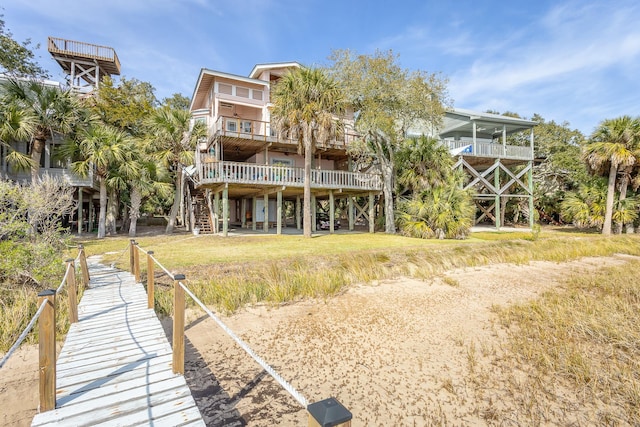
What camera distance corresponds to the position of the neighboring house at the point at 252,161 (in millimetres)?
17391

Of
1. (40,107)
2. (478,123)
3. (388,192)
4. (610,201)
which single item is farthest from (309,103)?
(610,201)

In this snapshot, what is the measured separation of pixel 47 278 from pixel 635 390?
404 inches

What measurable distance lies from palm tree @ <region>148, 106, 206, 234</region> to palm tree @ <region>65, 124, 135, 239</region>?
159cm

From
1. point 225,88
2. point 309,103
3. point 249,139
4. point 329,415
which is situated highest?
point 225,88

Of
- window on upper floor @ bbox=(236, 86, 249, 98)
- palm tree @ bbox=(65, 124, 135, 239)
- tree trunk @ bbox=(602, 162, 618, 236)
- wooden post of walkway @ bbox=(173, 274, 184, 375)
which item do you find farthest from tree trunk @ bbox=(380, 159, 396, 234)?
wooden post of walkway @ bbox=(173, 274, 184, 375)

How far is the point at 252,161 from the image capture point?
22.8 meters

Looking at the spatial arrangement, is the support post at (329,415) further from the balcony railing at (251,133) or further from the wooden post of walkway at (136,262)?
the balcony railing at (251,133)

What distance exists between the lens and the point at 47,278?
686 cm

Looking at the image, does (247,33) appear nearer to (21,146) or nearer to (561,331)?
(21,146)

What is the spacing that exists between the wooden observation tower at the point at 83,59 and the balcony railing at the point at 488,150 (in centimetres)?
3076

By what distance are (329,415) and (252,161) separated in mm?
22543

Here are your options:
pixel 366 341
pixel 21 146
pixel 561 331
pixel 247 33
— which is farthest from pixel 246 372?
pixel 21 146

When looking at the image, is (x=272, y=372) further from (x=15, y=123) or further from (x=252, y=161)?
(x=252, y=161)

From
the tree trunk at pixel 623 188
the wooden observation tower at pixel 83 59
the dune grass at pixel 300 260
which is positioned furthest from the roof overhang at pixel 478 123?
the wooden observation tower at pixel 83 59
